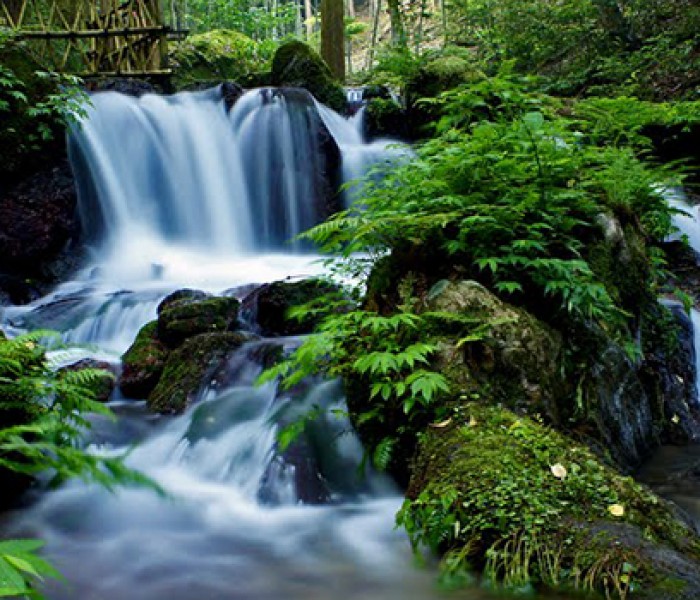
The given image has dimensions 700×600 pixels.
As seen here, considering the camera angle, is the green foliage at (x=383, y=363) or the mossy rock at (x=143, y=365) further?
the mossy rock at (x=143, y=365)

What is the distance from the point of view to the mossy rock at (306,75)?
12.8m

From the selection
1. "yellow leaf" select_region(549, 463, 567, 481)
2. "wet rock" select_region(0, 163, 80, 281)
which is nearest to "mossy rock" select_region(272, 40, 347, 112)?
"wet rock" select_region(0, 163, 80, 281)

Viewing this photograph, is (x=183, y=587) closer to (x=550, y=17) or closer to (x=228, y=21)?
(x=550, y=17)

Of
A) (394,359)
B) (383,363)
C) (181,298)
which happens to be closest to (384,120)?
(181,298)

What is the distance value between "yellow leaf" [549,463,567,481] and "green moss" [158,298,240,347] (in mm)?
4048

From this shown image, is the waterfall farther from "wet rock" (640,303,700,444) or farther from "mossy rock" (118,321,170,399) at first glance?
"mossy rock" (118,321,170,399)

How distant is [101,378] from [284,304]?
189 centimetres

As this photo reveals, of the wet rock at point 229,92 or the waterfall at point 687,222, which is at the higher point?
the wet rock at point 229,92

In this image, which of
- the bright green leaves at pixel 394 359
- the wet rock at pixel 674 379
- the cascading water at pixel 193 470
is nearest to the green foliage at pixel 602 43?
the wet rock at pixel 674 379

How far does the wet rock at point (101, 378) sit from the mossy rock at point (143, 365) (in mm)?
116

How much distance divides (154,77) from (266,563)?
44.1ft

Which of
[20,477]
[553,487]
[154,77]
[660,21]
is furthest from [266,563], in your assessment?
[660,21]

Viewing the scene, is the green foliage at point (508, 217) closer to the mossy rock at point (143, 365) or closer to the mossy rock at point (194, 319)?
the mossy rock at point (194, 319)

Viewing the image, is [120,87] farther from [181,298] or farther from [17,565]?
[17,565]
